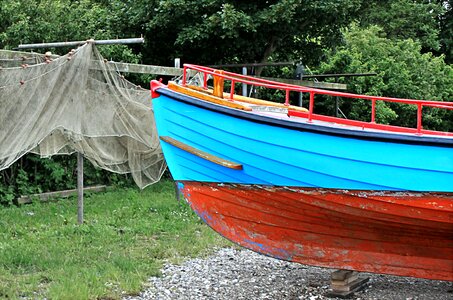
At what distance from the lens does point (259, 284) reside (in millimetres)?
8125

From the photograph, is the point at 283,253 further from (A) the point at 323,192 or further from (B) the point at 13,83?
(B) the point at 13,83

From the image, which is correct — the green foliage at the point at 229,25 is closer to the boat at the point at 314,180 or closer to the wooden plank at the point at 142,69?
the wooden plank at the point at 142,69

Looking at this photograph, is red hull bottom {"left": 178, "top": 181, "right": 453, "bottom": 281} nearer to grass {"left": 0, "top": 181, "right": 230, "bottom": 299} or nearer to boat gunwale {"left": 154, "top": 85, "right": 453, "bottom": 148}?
boat gunwale {"left": 154, "top": 85, "right": 453, "bottom": 148}

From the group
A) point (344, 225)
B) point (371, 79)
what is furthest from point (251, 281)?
point (371, 79)

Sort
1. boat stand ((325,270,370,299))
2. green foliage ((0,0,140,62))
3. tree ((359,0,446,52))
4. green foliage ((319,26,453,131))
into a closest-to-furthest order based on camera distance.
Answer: boat stand ((325,270,370,299)) → green foliage ((0,0,140,62)) → green foliage ((319,26,453,131)) → tree ((359,0,446,52))

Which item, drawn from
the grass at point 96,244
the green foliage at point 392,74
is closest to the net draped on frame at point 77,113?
the grass at point 96,244

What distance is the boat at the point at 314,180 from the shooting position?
22.2ft

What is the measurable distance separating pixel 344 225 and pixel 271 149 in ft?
3.83

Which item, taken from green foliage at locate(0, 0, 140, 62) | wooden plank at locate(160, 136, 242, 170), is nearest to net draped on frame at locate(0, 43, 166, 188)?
wooden plank at locate(160, 136, 242, 170)

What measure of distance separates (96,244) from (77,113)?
1.88 m

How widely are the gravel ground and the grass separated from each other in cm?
30

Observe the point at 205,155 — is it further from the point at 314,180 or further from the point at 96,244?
the point at 96,244

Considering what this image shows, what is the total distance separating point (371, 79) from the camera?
19875 mm

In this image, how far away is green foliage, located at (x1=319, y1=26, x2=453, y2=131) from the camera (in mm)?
19500
